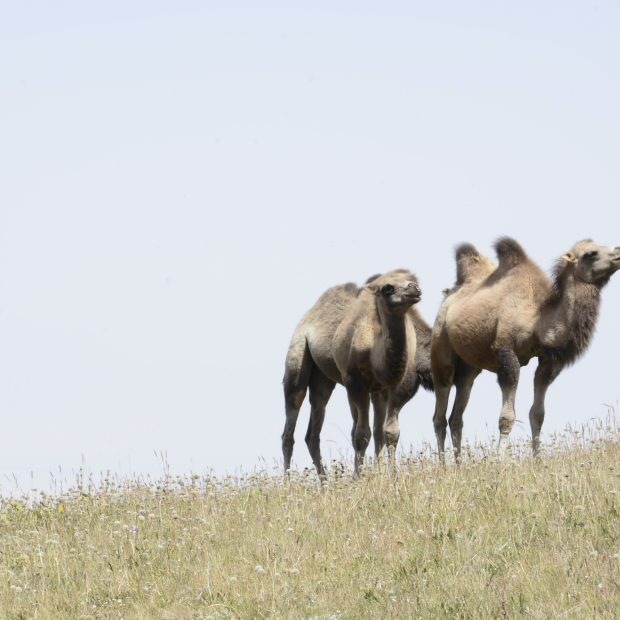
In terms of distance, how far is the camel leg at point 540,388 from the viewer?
38.4ft

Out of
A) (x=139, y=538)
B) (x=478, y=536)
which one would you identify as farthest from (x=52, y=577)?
(x=478, y=536)

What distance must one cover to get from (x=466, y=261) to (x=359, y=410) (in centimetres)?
312

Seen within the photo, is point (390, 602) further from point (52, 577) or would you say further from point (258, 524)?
point (52, 577)

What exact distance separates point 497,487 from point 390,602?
2.29 m

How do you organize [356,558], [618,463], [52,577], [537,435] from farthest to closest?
[537,435] → [618,463] → [52,577] → [356,558]

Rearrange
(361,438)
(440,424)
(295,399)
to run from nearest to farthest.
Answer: (361,438)
(440,424)
(295,399)

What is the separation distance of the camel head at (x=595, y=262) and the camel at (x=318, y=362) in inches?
119

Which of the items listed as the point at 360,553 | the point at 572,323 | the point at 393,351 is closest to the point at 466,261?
the point at 393,351

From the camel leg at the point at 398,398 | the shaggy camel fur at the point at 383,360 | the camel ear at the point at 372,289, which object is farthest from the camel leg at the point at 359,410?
the camel ear at the point at 372,289

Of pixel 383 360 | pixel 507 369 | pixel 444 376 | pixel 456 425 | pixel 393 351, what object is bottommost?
pixel 456 425

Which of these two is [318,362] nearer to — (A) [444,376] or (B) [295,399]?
(B) [295,399]

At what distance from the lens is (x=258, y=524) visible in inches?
312

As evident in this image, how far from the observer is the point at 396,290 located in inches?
484

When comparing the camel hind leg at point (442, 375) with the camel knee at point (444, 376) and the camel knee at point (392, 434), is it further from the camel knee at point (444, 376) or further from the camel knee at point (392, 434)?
the camel knee at point (392, 434)
